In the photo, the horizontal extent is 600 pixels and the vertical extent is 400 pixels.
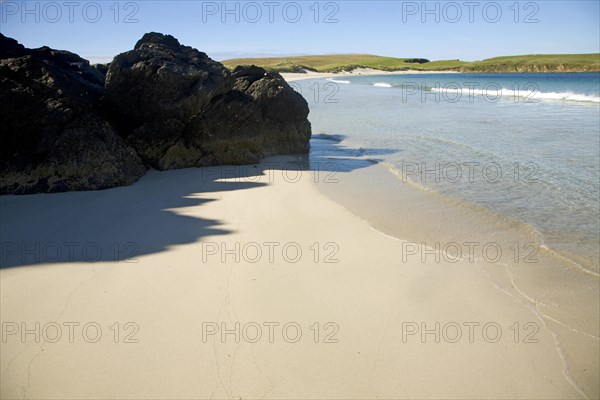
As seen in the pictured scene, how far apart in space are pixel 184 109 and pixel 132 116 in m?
0.98

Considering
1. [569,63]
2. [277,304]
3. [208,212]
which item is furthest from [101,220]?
[569,63]

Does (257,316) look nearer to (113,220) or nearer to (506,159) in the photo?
(113,220)

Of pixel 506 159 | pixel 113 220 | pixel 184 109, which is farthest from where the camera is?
pixel 506 159

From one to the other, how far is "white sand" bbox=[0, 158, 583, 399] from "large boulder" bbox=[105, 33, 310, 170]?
3.18 meters

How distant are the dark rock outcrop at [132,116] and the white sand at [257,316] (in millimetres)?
1658

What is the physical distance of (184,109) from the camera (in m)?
8.20

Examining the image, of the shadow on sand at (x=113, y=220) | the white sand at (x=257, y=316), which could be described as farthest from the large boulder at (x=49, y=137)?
the white sand at (x=257, y=316)

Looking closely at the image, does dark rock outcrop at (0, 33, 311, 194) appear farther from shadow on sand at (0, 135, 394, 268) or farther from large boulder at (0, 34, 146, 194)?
shadow on sand at (0, 135, 394, 268)

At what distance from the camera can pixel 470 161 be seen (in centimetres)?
891

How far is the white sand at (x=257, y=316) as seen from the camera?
270cm

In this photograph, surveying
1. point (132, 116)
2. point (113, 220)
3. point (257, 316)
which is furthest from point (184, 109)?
point (257, 316)

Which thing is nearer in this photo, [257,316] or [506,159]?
[257,316]

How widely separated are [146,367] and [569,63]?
84912mm

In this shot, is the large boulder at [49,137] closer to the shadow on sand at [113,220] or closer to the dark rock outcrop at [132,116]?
the dark rock outcrop at [132,116]
